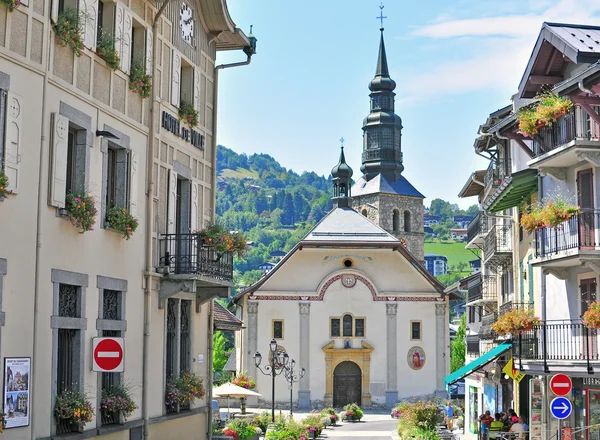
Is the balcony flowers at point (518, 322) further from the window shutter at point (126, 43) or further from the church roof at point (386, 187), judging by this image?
the church roof at point (386, 187)

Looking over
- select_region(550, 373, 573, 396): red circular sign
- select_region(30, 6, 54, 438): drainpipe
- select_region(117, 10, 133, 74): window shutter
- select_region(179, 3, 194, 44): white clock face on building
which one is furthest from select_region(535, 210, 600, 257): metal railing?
select_region(30, 6, 54, 438): drainpipe

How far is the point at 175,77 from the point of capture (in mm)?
21812

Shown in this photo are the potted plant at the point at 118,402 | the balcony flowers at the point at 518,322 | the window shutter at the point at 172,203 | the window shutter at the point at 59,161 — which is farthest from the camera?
the balcony flowers at the point at 518,322

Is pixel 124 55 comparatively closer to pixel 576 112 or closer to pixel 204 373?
pixel 204 373

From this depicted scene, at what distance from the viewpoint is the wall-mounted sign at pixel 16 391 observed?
14.3 metres

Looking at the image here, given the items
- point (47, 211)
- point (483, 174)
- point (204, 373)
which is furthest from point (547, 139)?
point (483, 174)

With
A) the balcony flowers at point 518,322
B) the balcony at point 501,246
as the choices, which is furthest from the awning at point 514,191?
the balcony flowers at point 518,322

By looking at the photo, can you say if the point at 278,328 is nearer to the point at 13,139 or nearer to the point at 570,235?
the point at 570,235

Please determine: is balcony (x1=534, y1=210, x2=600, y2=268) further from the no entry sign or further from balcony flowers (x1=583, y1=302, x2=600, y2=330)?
the no entry sign

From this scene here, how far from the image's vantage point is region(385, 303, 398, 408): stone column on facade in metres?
Result: 64.8

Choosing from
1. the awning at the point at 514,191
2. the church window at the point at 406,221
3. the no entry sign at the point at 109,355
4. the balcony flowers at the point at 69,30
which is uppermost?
the church window at the point at 406,221

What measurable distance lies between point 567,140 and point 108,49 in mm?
10967

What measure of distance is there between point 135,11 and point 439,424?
19.9 metres

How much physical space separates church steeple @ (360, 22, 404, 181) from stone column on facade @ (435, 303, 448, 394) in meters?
29.2
